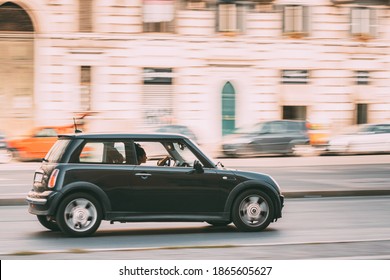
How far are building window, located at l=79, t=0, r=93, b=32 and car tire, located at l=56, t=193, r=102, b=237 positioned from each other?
27.3 meters

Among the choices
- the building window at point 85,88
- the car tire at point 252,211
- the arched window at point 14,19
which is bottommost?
the car tire at point 252,211

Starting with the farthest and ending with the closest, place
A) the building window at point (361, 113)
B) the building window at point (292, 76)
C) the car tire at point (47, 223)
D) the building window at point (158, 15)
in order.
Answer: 1. the building window at point (361, 113)
2. the building window at point (292, 76)
3. the building window at point (158, 15)
4. the car tire at point (47, 223)

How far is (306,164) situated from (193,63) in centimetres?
1047

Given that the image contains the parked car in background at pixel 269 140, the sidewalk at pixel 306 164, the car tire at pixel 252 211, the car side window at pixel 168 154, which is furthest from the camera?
the parked car in background at pixel 269 140

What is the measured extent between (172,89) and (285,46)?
516 cm

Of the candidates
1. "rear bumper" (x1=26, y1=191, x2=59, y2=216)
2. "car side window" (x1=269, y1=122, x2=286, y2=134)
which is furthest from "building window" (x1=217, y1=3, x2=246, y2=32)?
"rear bumper" (x1=26, y1=191, x2=59, y2=216)

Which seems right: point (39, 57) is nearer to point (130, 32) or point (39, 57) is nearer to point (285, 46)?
point (130, 32)

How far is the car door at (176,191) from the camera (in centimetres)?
1177

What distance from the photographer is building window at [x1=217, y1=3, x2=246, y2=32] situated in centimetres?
3962

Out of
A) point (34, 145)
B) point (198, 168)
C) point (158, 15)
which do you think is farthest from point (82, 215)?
point (158, 15)

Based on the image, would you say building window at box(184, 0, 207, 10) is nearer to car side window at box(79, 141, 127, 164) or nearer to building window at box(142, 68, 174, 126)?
building window at box(142, 68, 174, 126)

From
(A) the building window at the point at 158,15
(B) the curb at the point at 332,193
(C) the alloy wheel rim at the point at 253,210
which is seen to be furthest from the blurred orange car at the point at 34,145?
(C) the alloy wheel rim at the point at 253,210

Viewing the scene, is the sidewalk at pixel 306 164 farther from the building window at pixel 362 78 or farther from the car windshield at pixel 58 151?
the building window at pixel 362 78

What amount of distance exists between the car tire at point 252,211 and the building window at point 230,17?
1098 inches
